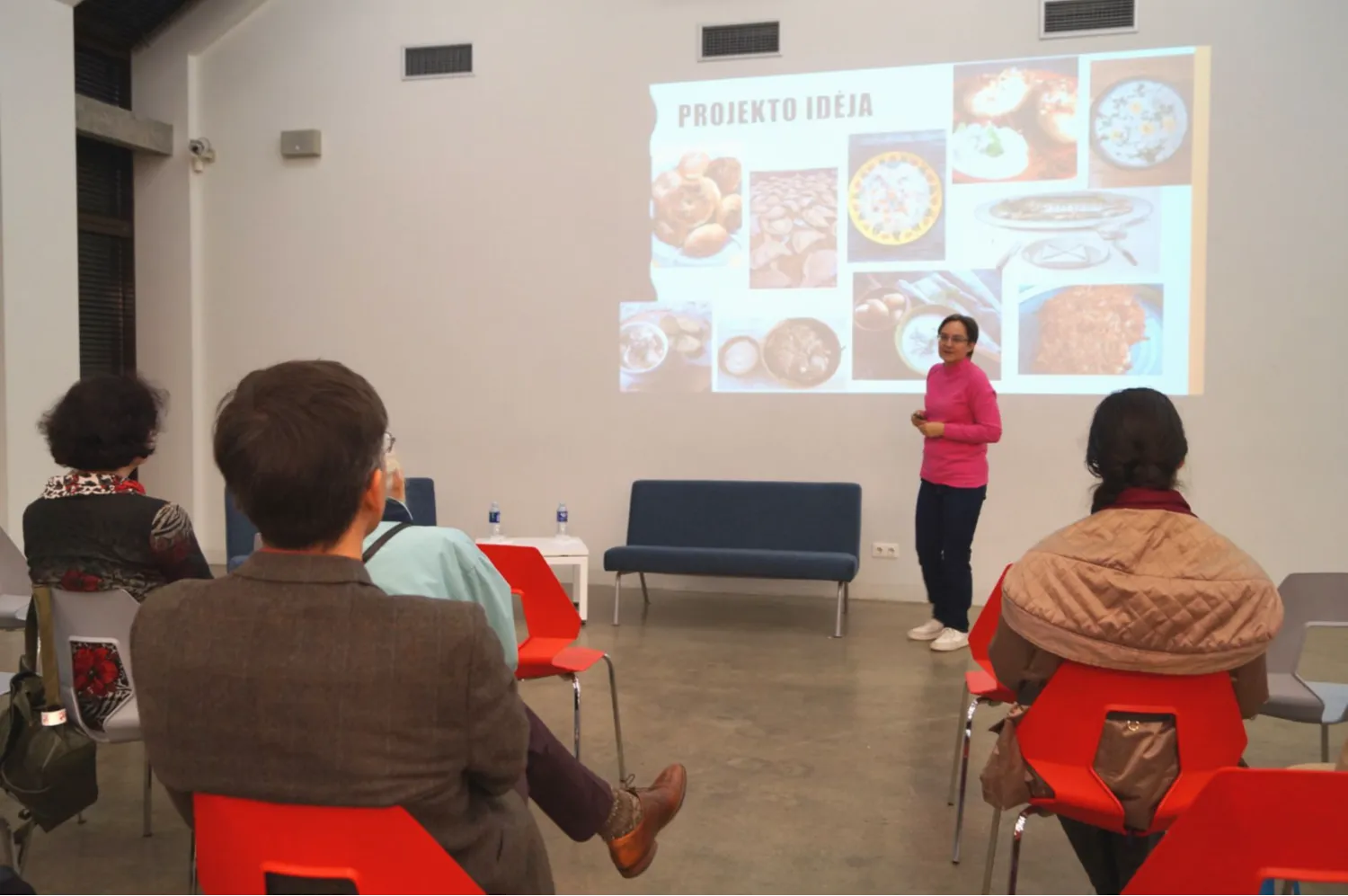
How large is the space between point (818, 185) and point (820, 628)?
2.43 m

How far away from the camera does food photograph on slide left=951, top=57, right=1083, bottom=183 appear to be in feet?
18.1

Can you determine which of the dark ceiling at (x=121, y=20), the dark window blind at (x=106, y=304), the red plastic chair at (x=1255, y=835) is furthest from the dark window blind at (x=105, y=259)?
the red plastic chair at (x=1255, y=835)

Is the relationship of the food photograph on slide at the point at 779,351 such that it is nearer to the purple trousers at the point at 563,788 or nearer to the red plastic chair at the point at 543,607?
the red plastic chair at the point at 543,607

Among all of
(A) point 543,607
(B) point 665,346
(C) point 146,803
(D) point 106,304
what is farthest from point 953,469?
(D) point 106,304

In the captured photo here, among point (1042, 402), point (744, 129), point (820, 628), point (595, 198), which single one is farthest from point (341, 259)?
point (1042, 402)

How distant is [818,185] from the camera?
19.2 ft

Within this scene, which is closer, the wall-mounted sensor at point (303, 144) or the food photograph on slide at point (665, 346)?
the food photograph on slide at point (665, 346)

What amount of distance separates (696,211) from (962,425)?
85.8 inches

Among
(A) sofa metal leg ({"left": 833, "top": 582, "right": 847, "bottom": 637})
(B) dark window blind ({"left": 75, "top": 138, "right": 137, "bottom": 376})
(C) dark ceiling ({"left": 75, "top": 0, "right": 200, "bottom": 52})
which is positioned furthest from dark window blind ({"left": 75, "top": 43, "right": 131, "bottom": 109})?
(A) sofa metal leg ({"left": 833, "top": 582, "right": 847, "bottom": 637})

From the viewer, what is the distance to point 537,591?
9.84 ft

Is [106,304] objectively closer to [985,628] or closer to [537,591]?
[537,591]

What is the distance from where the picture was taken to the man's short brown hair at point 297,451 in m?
1.27

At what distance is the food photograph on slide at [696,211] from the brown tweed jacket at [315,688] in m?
4.96

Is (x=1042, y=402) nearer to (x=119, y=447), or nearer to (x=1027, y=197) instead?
(x=1027, y=197)
